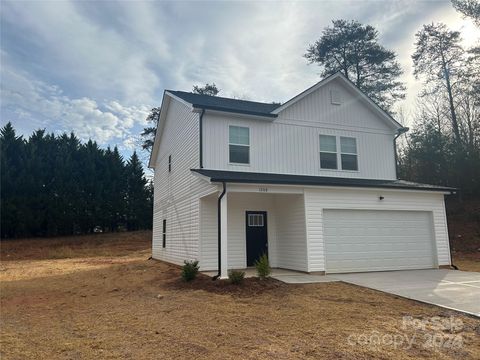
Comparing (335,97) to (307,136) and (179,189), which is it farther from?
(179,189)

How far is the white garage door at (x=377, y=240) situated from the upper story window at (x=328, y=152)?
288 centimetres

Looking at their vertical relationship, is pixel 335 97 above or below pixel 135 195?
above

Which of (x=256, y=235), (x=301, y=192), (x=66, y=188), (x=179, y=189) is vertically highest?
(x=66, y=188)

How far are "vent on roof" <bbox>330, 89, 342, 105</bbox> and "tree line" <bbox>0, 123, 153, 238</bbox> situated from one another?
75.9ft

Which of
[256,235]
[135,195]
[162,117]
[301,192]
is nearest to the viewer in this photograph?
[301,192]

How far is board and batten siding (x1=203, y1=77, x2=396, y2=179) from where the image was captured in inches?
514

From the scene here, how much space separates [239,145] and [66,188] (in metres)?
22.2

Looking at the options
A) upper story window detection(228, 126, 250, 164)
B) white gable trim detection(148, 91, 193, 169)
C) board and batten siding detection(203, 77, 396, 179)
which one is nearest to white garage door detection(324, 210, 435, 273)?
board and batten siding detection(203, 77, 396, 179)

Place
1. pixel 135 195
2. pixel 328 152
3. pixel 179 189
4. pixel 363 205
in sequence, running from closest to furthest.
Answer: pixel 363 205 → pixel 328 152 → pixel 179 189 → pixel 135 195

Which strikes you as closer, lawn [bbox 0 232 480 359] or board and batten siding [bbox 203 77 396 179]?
lawn [bbox 0 232 480 359]

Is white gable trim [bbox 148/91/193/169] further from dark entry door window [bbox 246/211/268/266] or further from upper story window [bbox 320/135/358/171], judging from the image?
upper story window [bbox 320/135/358/171]

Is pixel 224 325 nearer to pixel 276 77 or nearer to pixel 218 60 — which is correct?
pixel 218 60

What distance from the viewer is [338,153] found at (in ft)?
48.5

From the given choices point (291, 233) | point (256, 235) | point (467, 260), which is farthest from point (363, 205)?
point (467, 260)
